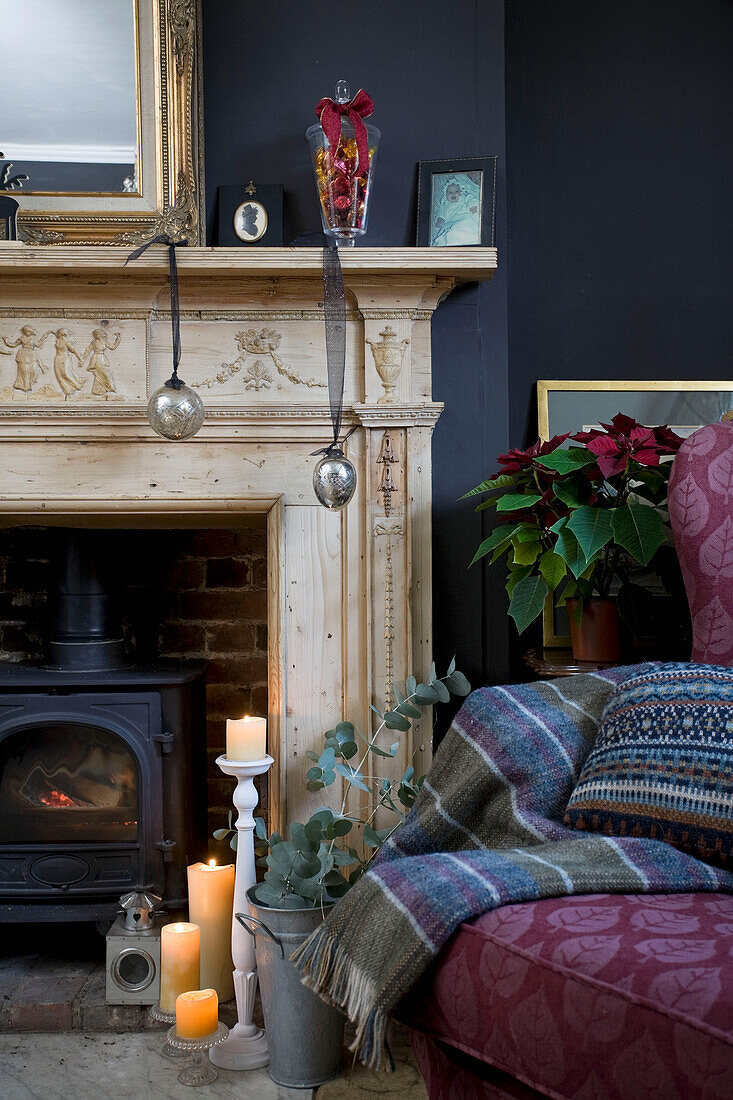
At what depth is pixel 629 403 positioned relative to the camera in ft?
6.77

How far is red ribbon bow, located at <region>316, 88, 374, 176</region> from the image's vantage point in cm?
167

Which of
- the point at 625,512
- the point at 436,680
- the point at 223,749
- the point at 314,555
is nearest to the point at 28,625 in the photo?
the point at 223,749

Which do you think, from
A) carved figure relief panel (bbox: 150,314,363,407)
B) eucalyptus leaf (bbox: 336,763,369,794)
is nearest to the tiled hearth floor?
eucalyptus leaf (bbox: 336,763,369,794)

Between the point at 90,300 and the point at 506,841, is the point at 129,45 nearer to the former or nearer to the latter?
the point at 90,300

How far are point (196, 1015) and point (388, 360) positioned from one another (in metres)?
1.25

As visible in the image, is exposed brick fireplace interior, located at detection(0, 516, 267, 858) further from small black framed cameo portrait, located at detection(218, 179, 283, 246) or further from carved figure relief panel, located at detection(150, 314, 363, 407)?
small black framed cameo portrait, located at detection(218, 179, 283, 246)

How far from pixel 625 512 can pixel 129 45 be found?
4.45 feet

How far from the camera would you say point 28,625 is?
218 centimetres

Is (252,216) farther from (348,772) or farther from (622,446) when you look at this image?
(348,772)

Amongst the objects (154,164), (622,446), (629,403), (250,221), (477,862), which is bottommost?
(477,862)

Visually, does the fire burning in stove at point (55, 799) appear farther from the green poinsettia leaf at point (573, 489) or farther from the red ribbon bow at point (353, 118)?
the red ribbon bow at point (353, 118)

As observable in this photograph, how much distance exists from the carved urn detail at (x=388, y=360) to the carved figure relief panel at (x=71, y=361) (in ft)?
1.55

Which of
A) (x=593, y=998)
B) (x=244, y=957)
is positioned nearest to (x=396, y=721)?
(x=244, y=957)

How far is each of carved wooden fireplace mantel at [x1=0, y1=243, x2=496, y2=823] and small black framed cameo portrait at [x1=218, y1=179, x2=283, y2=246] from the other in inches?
4.0
